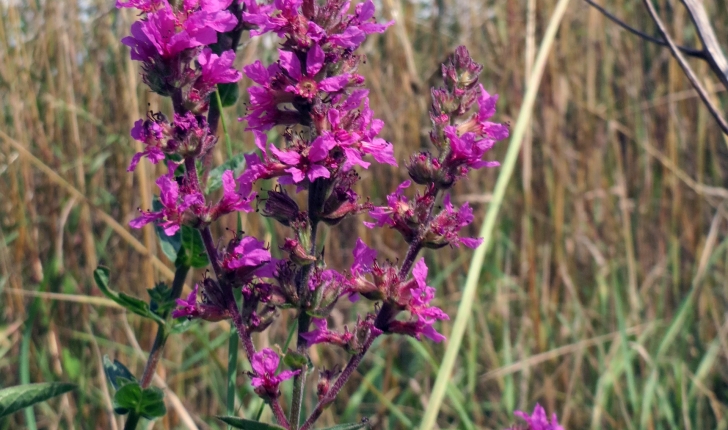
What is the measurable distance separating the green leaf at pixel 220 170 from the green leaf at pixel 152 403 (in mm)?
359

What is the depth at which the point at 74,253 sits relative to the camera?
2.60 meters

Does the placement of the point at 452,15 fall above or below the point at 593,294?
above

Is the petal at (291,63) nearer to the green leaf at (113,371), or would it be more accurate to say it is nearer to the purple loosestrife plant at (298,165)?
the purple loosestrife plant at (298,165)

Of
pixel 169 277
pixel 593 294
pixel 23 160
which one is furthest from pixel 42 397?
pixel 593 294

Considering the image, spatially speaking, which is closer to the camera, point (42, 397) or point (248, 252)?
point (248, 252)

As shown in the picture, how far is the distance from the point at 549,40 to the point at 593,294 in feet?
4.88

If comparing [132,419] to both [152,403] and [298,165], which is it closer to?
[152,403]

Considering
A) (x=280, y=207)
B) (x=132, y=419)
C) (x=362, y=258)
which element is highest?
(x=280, y=207)

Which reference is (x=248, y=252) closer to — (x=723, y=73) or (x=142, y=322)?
(x=723, y=73)

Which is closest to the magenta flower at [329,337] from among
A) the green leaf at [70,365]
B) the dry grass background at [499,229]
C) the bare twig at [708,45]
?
the bare twig at [708,45]

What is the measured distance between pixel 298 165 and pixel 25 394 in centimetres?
67

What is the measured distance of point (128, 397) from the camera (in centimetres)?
115

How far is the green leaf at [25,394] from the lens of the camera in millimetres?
1161

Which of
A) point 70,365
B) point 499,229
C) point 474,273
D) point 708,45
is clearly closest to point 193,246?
point 474,273
